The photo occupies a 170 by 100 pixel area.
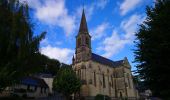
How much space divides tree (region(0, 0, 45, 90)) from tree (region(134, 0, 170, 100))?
10.2 metres

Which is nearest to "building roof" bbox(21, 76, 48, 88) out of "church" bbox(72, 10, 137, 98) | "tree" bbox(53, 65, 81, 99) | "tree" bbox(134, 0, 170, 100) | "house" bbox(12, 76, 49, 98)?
"house" bbox(12, 76, 49, 98)

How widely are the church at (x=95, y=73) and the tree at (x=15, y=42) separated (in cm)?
3712

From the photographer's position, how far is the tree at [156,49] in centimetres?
1291

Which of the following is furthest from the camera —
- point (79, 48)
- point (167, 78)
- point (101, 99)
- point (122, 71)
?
point (122, 71)

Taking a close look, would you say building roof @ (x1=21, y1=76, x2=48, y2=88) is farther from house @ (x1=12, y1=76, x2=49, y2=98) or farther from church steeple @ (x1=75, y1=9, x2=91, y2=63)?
church steeple @ (x1=75, y1=9, x2=91, y2=63)

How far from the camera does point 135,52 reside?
15898 mm

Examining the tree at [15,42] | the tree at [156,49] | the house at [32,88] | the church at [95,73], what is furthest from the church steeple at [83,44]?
the tree at [156,49]

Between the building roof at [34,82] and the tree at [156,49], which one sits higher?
the tree at [156,49]

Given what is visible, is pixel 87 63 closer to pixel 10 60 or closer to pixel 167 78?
pixel 10 60

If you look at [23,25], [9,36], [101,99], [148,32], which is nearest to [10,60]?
[9,36]

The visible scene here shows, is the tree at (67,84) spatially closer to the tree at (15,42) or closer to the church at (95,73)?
the church at (95,73)

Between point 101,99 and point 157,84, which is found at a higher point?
point 157,84

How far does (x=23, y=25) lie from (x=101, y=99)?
108 ft

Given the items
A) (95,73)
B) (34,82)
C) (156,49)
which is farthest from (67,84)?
(156,49)
